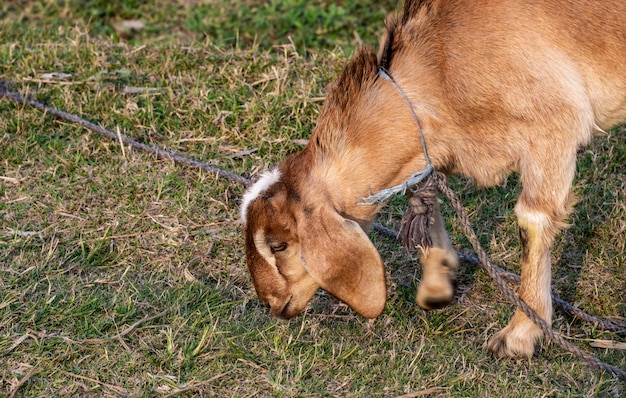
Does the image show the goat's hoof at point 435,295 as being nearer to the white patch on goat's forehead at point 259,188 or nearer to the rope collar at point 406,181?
the rope collar at point 406,181

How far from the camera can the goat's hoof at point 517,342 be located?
3900mm

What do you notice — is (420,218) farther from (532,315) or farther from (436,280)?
(532,315)

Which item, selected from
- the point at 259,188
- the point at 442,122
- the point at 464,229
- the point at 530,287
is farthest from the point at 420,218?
the point at 259,188

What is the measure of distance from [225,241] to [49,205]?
983 mm

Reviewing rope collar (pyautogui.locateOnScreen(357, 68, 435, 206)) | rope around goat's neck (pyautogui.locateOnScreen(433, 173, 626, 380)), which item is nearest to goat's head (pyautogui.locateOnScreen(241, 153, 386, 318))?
rope collar (pyautogui.locateOnScreen(357, 68, 435, 206))

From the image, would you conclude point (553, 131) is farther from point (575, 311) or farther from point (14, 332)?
point (14, 332)

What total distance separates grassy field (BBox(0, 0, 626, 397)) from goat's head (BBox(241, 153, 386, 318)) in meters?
0.28

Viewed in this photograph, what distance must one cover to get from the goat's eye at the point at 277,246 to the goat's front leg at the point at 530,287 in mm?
1006

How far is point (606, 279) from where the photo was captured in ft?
14.4

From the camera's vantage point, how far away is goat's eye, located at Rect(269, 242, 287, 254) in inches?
147

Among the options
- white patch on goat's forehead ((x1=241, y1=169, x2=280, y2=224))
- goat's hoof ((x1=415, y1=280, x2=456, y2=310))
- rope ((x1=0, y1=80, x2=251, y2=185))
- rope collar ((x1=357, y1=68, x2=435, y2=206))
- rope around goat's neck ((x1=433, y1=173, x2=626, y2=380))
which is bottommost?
rope ((x1=0, y1=80, x2=251, y2=185))

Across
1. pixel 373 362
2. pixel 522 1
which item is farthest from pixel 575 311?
pixel 522 1

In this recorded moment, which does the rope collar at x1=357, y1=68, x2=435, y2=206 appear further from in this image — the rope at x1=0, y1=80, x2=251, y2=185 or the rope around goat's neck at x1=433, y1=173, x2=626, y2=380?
the rope at x1=0, y1=80, x2=251, y2=185

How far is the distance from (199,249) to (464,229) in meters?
1.42
